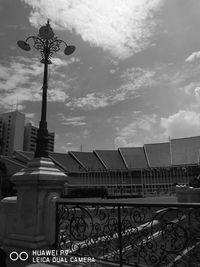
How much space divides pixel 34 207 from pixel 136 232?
2304mm

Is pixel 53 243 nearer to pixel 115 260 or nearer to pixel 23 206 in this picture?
pixel 23 206

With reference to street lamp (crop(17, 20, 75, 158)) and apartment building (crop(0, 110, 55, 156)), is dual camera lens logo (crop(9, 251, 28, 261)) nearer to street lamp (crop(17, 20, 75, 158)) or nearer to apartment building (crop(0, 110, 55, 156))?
street lamp (crop(17, 20, 75, 158))

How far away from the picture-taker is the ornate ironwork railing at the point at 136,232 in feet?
12.6

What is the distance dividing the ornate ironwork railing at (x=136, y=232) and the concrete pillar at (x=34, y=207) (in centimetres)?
31

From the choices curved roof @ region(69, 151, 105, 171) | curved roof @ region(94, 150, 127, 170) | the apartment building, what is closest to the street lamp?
curved roof @ region(69, 151, 105, 171)

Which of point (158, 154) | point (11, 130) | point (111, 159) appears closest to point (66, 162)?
point (111, 159)

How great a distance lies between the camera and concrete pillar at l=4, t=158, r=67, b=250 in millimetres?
4949

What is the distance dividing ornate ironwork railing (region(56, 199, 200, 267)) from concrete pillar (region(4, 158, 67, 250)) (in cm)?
31

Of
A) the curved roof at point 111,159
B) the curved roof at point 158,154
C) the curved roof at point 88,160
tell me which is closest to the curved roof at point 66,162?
the curved roof at point 88,160

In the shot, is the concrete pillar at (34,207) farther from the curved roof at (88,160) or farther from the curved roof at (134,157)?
the curved roof at (134,157)

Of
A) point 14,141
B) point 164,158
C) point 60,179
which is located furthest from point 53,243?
point 14,141

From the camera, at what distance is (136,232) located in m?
4.48

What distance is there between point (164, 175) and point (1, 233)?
84317mm

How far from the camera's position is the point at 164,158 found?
9438 centimetres
